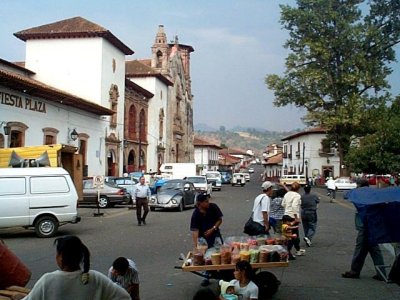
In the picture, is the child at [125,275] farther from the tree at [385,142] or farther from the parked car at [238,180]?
the parked car at [238,180]

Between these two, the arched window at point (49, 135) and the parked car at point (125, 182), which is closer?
the parked car at point (125, 182)

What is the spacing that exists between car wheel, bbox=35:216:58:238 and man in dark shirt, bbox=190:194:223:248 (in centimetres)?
823

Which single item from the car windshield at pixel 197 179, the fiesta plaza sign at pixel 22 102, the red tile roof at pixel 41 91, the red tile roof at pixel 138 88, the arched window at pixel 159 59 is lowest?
the car windshield at pixel 197 179

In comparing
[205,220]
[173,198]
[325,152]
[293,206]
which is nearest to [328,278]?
[205,220]

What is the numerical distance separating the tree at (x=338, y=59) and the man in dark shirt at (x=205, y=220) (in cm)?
3756

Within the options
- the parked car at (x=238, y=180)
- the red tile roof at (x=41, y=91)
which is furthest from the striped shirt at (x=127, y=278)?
the parked car at (x=238, y=180)

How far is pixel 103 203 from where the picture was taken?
2855 cm

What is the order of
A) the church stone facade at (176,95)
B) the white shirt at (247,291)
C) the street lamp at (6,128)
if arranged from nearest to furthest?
the white shirt at (247,291)
the street lamp at (6,128)
the church stone facade at (176,95)

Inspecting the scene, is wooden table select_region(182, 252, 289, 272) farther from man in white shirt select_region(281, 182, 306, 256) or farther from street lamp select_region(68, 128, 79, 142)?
street lamp select_region(68, 128, 79, 142)

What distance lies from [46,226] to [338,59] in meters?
36.4

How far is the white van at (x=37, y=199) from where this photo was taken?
52.5ft

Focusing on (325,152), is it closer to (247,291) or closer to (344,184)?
(344,184)

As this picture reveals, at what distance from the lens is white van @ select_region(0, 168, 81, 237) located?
52.5ft

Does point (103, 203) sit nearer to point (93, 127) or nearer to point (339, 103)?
point (93, 127)
